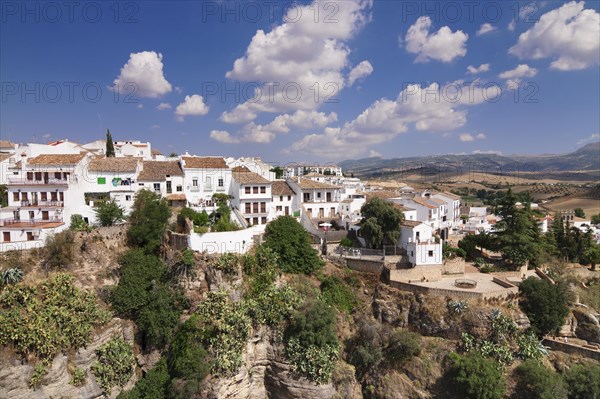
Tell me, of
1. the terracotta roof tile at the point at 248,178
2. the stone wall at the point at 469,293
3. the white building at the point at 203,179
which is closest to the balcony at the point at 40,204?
the white building at the point at 203,179

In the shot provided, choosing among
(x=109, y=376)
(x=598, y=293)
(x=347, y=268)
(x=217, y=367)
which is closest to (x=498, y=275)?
(x=598, y=293)

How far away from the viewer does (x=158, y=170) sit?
3931 centimetres

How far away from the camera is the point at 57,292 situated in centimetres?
2569

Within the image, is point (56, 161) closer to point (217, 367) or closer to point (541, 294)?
point (217, 367)

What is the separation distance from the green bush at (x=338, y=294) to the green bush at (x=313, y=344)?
110 inches

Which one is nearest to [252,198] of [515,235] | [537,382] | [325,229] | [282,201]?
[282,201]

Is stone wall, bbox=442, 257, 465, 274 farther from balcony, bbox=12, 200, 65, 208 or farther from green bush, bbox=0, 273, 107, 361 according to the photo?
balcony, bbox=12, 200, 65, 208

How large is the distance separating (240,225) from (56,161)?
812 inches

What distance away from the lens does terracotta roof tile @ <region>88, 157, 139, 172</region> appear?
36.7 metres

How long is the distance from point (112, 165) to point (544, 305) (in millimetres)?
42738

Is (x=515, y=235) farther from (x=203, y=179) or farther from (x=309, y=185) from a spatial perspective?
(x=203, y=179)

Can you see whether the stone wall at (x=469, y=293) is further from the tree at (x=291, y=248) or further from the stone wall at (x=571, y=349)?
the tree at (x=291, y=248)

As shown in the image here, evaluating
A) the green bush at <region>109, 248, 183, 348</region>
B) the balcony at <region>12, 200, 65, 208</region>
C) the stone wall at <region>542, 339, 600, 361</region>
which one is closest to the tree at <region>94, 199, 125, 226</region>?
the balcony at <region>12, 200, 65, 208</region>

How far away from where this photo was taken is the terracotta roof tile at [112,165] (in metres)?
36.7
